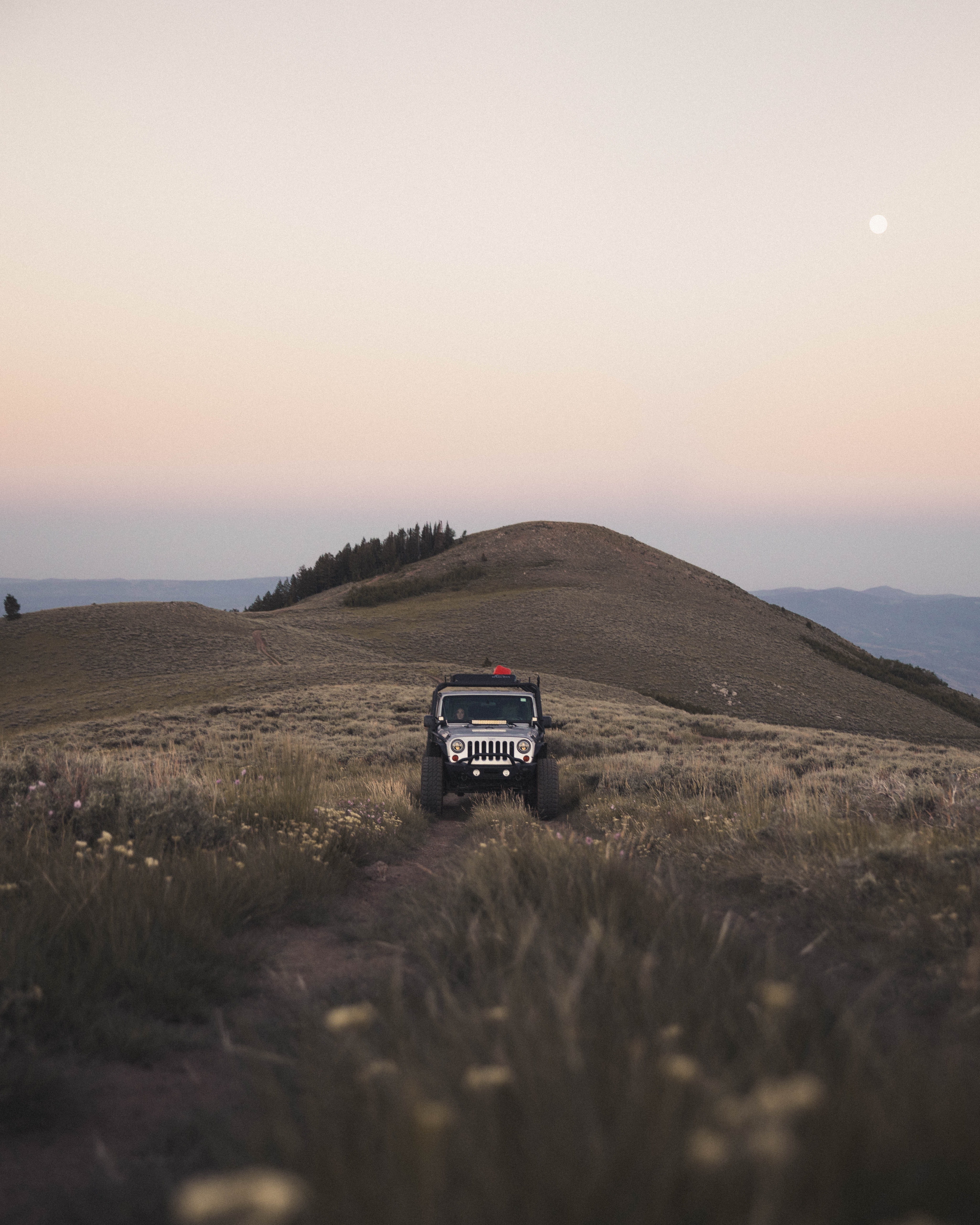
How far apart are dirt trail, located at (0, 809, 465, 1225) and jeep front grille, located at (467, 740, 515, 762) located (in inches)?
263

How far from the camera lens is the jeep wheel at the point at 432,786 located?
1116 centimetres

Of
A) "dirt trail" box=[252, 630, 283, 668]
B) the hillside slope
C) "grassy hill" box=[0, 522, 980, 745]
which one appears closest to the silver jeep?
"grassy hill" box=[0, 522, 980, 745]

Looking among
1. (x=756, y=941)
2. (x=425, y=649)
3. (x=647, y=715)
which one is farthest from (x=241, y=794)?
(x=425, y=649)

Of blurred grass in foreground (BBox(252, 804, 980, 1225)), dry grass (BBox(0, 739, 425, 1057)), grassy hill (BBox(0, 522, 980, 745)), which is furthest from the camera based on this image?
grassy hill (BBox(0, 522, 980, 745))

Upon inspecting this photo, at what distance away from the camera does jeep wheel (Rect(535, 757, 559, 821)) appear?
427 inches

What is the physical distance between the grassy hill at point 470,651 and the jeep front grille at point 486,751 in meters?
22.0

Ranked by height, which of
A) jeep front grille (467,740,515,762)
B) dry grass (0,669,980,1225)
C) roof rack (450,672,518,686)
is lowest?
jeep front grille (467,740,515,762)

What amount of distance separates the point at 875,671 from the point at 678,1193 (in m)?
74.4

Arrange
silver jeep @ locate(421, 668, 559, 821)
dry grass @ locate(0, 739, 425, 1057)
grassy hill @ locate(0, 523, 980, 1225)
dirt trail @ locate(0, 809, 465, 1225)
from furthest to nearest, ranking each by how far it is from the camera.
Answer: silver jeep @ locate(421, 668, 559, 821), dry grass @ locate(0, 739, 425, 1057), dirt trail @ locate(0, 809, 465, 1225), grassy hill @ locate(0, 523, 980, 1225)

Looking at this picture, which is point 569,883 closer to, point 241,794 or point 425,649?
point 241,794

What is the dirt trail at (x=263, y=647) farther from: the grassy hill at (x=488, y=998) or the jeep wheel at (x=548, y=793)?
the grassy hill at (x=488, y=998)

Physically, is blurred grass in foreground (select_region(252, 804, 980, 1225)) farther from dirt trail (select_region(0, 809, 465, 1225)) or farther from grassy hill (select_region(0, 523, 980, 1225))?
dirt trail (select_region(0, 809, 465, 1225))

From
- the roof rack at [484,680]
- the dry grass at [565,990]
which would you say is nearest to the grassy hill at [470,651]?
the roof rack at [484,680]

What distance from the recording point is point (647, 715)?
3053 cm
